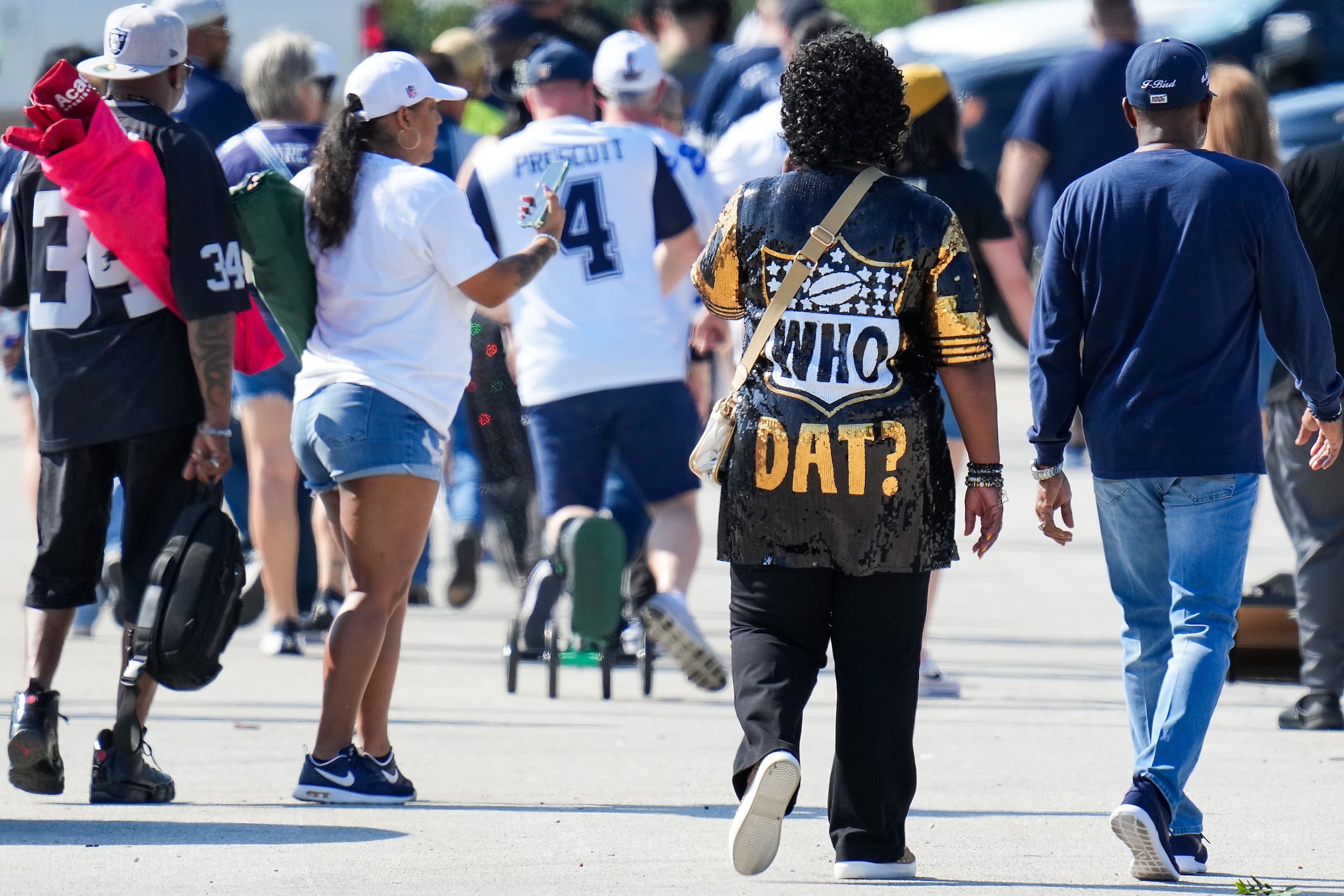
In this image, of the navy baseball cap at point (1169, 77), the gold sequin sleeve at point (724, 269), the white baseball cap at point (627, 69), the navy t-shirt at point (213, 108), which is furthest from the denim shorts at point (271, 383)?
the navy baseball cap at point (1169, 77)

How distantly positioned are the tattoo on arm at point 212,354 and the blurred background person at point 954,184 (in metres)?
2.40

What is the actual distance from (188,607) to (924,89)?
2978mm

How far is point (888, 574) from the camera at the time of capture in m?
4.56

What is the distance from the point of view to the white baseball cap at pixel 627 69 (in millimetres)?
7578

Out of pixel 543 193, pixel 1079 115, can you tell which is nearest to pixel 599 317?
pixel 543 193

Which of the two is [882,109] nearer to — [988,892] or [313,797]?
[988,892]

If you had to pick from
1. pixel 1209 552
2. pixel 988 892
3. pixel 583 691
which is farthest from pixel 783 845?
pixel 583 691

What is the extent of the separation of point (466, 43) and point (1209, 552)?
7.21 metres

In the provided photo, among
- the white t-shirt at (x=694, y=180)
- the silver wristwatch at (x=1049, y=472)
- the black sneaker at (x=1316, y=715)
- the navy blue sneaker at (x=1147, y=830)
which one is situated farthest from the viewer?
the white t-shirt at (x=694, y=180)

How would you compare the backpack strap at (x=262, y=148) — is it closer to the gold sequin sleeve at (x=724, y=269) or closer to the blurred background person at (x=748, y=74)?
the gold sequin sleeve at (x=724, y=269)

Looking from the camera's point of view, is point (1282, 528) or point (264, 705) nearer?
point (264, 705)

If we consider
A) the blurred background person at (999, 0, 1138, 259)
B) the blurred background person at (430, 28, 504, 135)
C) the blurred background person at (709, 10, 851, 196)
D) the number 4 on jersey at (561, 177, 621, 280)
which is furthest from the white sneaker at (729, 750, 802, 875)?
the blurred background person at (430, 28, 504, 135)

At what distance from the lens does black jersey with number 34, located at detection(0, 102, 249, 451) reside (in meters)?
5.25

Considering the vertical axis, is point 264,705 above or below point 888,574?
below
